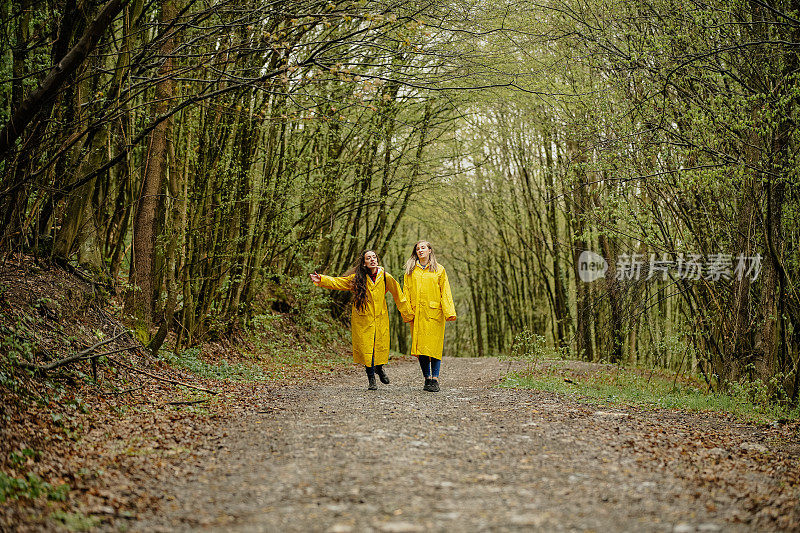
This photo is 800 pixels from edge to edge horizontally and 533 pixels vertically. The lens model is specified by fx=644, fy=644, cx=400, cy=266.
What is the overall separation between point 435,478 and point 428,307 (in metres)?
4.21

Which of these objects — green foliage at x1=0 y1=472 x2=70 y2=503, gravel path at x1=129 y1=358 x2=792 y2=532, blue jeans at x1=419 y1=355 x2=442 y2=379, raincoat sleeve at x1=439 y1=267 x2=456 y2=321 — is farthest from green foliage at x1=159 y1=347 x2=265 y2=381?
green foliage at x1=0 y1=472 x2=70 y2=503

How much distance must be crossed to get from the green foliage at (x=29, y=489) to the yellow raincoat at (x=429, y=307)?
475 centimetres

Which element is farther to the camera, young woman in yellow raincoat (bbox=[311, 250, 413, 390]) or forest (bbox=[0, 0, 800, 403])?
young woman in yellow raincoat (bbox=[311, 250, 413, 390])

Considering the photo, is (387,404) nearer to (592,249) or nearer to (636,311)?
(636,311)

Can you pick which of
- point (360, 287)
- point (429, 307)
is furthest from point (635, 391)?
point (360, 287)

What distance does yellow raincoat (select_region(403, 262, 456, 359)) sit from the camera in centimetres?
776

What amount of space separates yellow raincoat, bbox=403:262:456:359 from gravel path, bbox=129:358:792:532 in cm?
Result: 175

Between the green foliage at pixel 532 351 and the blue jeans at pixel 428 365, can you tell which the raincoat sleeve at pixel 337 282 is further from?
the green foliage at pixel 532 351

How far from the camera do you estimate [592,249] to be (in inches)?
604

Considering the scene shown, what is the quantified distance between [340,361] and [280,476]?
33.1ft

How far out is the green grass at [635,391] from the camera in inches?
281

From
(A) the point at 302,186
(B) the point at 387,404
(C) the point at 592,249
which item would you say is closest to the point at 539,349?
(B) the point at 387,404

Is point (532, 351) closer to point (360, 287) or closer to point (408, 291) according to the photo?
point (408, 291)

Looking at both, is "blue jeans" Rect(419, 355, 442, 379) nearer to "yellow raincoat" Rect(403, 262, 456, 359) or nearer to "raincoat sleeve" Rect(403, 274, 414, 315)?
"yellow raincoat" Rect(403, 262, 456, 359)
